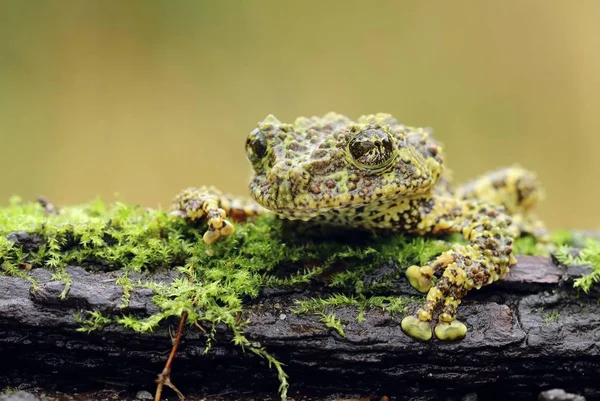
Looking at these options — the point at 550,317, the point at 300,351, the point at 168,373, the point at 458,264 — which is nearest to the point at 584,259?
the point at 550,317

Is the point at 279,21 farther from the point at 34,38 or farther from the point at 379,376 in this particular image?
the point at 379,376

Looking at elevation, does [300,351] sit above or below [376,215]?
below

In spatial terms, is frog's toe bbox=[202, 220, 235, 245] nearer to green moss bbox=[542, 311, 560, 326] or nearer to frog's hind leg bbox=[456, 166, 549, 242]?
green moss bbox=[542, 311, 560, 326]

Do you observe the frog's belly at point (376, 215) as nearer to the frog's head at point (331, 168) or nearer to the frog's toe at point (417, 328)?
the frog's head at point (331, 168)

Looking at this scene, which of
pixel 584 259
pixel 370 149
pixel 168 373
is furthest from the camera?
pixel 584 259

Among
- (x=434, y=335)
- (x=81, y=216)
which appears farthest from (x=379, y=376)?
(x=81, y=216)

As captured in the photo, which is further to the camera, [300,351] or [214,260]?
[214,260]

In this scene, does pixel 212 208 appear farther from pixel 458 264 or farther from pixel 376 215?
pixel 458 264

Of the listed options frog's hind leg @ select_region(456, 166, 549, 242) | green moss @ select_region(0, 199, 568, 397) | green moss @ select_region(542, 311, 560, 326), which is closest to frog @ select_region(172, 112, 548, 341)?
green moss @ select_region(0, 199, 568, 397)
